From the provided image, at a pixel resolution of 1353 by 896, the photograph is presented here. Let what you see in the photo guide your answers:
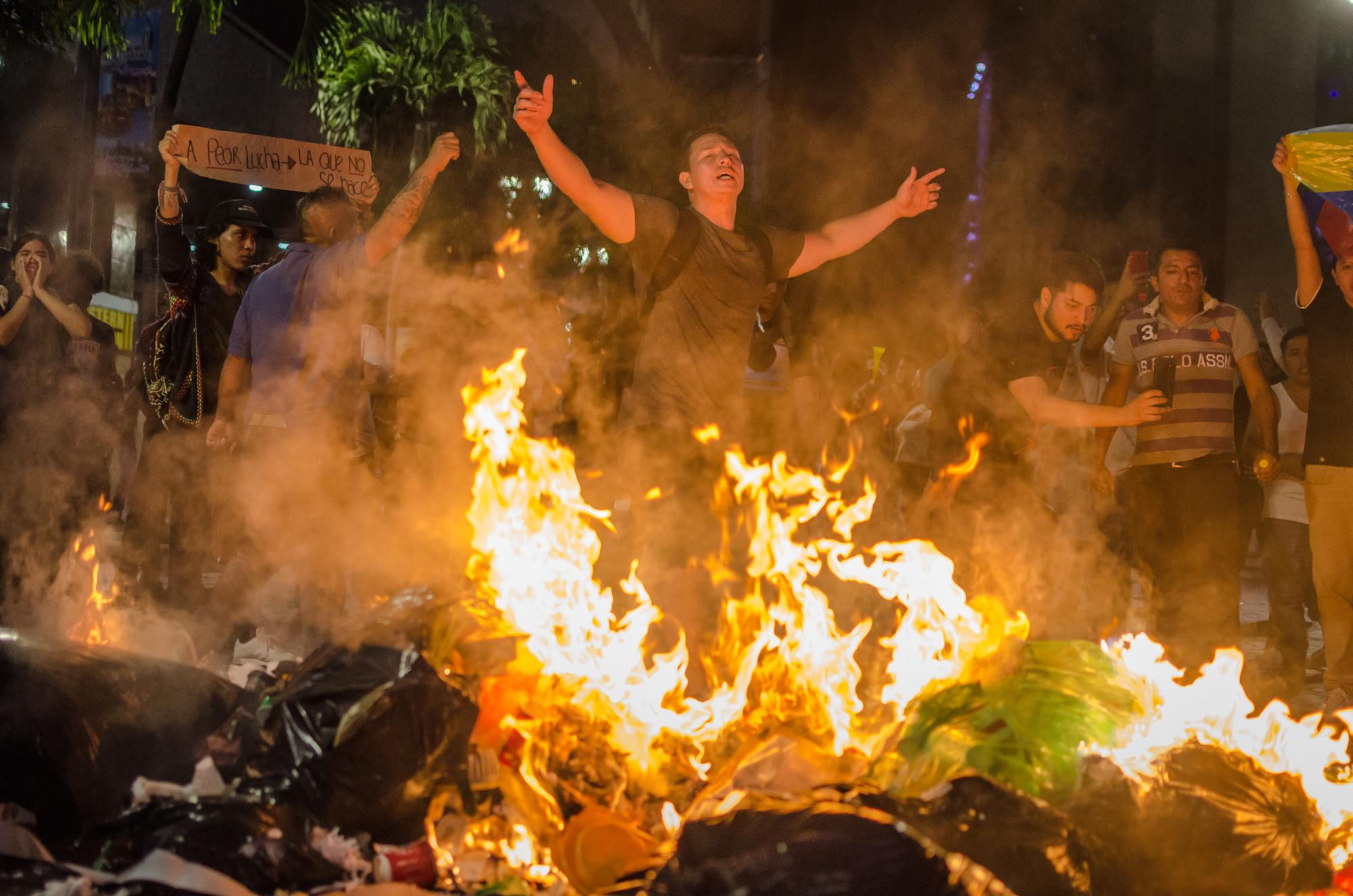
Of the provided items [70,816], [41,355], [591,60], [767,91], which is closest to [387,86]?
[591,60]

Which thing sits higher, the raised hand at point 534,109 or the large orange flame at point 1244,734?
the raised hand at point 534,109

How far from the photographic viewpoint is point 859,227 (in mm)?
4504

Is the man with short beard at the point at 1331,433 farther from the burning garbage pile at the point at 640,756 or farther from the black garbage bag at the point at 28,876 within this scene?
the black garbage bag at the point at 28,876

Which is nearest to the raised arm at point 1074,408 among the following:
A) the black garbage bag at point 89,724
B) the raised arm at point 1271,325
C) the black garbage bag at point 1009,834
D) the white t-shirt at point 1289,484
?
the white t-shirt at point 1289,484

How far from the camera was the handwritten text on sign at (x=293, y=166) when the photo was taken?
6.22 m

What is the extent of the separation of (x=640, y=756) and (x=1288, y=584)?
4409 millimetres

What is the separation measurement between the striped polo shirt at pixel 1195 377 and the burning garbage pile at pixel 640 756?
2255 mm

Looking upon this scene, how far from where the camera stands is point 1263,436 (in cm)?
545

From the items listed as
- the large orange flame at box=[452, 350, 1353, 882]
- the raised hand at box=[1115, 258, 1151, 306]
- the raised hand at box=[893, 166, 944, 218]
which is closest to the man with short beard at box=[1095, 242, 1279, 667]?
the raised hand at box=[1115, 258, 1151, 306]

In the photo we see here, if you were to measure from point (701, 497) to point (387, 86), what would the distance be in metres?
23.8

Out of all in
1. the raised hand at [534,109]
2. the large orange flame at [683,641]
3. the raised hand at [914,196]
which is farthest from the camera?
the raised hand at [914,196]

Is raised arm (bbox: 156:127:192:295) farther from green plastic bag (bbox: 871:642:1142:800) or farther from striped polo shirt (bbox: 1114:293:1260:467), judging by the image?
striped polo shirt (bbox: 1114:293:1260:467)

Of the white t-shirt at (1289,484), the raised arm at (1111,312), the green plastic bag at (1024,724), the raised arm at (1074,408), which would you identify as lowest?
the green plastic bag at (1024,724)

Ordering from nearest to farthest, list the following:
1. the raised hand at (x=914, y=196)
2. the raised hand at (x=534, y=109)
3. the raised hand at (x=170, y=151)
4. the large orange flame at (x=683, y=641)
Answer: the large orange flame at (x=683, y=641), the raised hand at (x=534, y=109), the raised hand at (x=914, y=196), the raised hand at (x=170, y=151)
